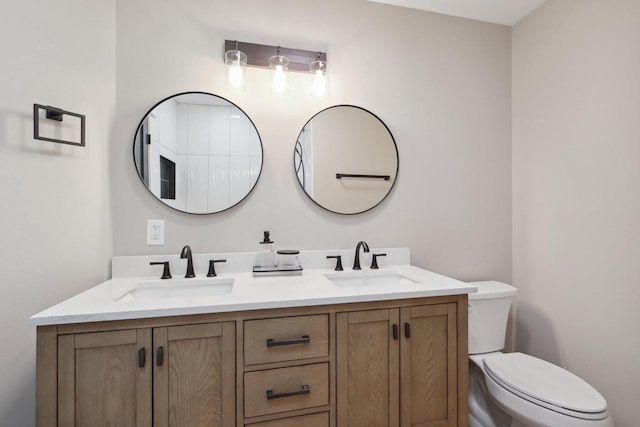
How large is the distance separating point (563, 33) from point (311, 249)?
1.92 meters

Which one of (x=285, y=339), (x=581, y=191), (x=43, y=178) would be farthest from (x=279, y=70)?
(x=581, y=191)

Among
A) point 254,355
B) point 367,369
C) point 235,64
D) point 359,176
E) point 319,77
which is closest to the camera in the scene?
point 254,355

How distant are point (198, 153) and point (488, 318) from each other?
1.87 metres

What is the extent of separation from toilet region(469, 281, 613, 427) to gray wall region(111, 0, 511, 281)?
0.32m

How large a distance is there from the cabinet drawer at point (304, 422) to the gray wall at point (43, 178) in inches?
36.5

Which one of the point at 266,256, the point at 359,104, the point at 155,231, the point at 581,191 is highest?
the point at 359,104

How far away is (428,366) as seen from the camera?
1297mm

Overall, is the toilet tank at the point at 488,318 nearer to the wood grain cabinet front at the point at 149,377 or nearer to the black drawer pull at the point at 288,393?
the black drawer pull at the point at 288,393

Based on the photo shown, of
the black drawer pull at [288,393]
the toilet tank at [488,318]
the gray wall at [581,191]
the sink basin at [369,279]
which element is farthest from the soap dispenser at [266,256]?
the gray wall at [581,191]

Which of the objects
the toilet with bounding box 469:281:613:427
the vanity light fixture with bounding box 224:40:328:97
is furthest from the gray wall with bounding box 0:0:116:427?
the toilet with bounding box 469:281:613:427

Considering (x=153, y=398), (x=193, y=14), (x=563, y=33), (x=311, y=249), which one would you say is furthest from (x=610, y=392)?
(x=193, y=14)

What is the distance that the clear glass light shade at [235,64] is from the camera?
158 cm

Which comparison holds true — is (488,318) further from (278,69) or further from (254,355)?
(278,69)

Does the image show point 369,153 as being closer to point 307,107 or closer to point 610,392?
point 307,107
